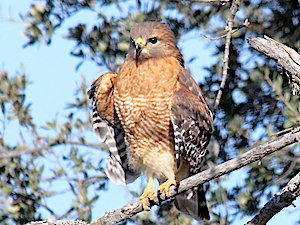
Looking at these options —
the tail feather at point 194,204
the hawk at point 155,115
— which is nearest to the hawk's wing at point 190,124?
the hawk at point 155,115

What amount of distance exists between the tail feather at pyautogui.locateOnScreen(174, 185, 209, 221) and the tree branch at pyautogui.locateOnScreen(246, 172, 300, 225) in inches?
60.0

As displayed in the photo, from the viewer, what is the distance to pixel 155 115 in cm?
458

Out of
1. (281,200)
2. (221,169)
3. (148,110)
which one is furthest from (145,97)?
(281,200)

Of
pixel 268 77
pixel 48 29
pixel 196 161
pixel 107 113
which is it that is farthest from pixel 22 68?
pixel 268 77

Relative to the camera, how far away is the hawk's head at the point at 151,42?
15.3 feet

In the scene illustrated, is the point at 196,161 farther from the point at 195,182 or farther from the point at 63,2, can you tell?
the point at 63,2

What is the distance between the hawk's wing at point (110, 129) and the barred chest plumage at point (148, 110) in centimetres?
13

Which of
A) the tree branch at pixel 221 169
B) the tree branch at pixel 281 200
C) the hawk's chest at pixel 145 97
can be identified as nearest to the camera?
the tree branch at pixel 221 169

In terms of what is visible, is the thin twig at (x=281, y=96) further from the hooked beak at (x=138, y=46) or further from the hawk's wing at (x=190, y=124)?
the hooked beak at (x=138, y=46)

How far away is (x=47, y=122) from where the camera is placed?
18.7 feet

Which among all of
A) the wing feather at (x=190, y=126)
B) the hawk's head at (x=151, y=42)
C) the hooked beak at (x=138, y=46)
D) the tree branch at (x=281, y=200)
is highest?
the hawk's head at (x=151, y=42)

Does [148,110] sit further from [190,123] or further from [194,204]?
[194,204]

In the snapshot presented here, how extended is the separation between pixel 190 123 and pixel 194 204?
0.90m

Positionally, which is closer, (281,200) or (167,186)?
(281,200)
